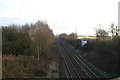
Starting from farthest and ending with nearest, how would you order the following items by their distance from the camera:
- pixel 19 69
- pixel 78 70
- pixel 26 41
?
1. pixel 26 41
2. pixel 78 70
3. pixel 19 69

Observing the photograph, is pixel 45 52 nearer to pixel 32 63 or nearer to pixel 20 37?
pixel 20 37

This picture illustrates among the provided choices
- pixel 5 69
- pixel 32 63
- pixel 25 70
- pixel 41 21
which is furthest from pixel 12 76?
pixel 41 21

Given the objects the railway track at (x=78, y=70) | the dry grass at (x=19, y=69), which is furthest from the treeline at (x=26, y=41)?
the dry grass at (x=19, y=69)

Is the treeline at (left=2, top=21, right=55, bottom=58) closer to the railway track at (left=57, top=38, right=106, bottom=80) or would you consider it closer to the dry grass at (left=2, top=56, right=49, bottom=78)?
the railway track at (left=57, top=38, right=106, bottom=80)

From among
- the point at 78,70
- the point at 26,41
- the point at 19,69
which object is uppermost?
the point at 26,41

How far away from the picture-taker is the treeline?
29.2 meters

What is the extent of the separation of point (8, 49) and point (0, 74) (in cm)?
1253

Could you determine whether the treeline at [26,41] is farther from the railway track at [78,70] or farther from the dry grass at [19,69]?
the dry grass at [19,69]

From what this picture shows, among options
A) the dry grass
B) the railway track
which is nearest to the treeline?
the railway track

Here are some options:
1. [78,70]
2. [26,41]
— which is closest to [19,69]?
[78,70]

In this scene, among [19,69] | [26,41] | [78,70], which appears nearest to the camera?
[19,69]

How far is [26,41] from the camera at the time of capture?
Answer: 31.9m

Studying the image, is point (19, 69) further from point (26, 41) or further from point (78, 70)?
point (26, 41)

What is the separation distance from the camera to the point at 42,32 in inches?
1401
